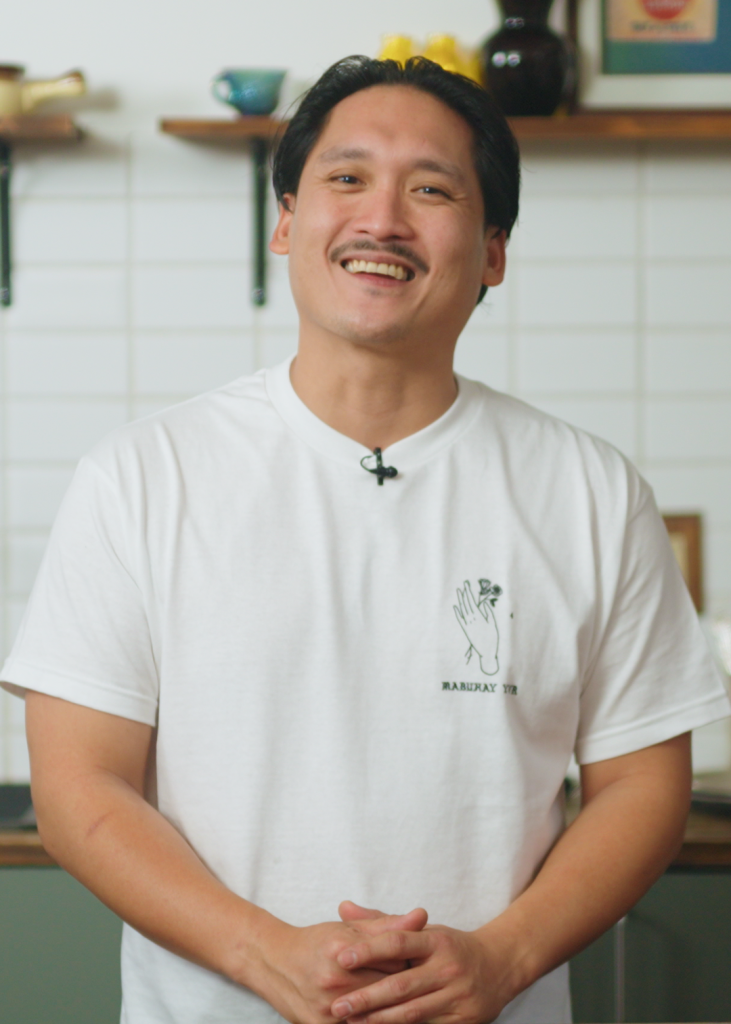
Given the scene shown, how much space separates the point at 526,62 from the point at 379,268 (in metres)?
0.94

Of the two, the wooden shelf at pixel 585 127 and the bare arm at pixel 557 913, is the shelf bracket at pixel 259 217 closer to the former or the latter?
the wooden shelf at pixel 585 127

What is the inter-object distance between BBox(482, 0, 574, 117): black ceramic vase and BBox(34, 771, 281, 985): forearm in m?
1.39

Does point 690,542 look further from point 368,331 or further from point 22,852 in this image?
point 22,852

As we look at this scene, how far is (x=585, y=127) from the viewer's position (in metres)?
1.88

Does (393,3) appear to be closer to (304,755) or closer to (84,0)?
(84,0)

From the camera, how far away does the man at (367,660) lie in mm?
1013

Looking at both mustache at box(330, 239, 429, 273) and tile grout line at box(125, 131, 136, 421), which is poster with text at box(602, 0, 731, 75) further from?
mustache at box(330, 239, 429, 273)

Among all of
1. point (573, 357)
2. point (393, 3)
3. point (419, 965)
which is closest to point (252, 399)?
point (419, 965)

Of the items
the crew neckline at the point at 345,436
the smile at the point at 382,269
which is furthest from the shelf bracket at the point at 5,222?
the smile at the point at 382,269

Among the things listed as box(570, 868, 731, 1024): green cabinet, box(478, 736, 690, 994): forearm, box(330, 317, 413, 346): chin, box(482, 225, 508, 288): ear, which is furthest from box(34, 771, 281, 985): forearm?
box(570, 868, 731, 1024): green cabinet

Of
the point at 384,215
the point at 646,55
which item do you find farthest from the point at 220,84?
the point at 384,215

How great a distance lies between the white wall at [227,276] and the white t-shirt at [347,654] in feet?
2.92

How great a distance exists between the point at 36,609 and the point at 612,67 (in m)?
1.54

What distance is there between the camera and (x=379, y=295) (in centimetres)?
110
